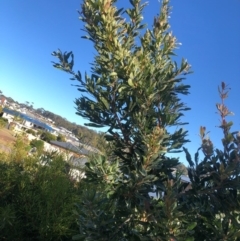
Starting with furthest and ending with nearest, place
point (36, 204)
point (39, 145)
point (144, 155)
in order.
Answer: point (39, 145), point (36, 204), point (144, 155)

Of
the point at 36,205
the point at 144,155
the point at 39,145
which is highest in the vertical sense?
the point at 144,155

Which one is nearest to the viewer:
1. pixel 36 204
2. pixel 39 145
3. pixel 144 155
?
pixel 144 155

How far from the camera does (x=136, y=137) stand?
284cm

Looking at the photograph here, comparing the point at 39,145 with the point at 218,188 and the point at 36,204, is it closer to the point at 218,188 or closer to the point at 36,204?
the point at 36,204

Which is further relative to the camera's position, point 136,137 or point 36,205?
point 36,205

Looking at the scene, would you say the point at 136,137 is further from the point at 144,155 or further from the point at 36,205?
the point at 36,205

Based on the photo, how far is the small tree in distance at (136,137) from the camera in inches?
93.4

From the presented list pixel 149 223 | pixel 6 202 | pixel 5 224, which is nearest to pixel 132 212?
pixel 149 223

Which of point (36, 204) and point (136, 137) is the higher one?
point (136, 137)

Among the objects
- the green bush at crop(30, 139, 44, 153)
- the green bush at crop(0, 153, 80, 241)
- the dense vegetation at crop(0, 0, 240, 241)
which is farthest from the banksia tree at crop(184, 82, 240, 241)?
the green bush at crop(30, 139, 44, 153)

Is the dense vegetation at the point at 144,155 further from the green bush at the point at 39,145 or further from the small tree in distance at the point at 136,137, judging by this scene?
the green bush at the point at 39,145

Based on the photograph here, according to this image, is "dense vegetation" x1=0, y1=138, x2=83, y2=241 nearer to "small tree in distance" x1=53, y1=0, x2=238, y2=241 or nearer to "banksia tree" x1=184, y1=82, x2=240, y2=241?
"small tree in distance" x1=53, y1=0, x2=238, y2=241

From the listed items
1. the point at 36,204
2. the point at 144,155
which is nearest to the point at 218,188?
the point at 144,155

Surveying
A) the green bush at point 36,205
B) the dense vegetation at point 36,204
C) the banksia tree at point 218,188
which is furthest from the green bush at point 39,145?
the banksia tree at point 218,188
